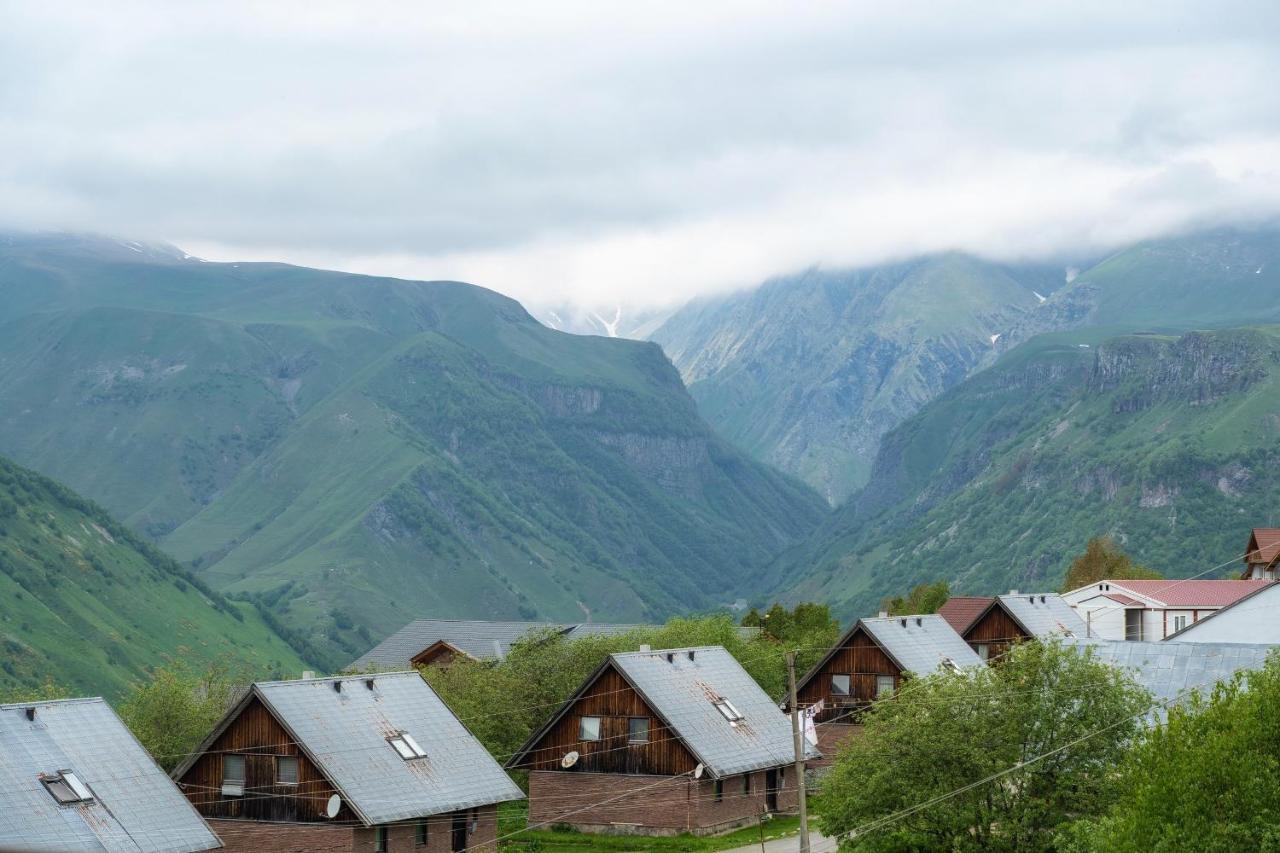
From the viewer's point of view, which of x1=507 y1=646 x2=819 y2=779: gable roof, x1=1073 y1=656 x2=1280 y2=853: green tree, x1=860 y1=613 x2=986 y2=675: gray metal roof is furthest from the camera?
x1=860 y1=613 x2=986 y2=675: gray metal roof

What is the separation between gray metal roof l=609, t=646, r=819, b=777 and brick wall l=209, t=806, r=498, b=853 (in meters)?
11.2

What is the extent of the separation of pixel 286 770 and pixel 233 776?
264cm

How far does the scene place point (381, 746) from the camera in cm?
6288

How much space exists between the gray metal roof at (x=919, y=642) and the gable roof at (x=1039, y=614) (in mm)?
10482

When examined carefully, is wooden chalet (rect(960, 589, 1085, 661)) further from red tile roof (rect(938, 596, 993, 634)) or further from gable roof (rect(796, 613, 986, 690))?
gable roof (rect(796, 613, 986, 690))

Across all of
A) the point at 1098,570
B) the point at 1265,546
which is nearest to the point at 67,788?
the point at 1265,546

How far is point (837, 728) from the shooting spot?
8706 cm

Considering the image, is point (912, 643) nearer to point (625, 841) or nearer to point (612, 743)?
point (612, 743)

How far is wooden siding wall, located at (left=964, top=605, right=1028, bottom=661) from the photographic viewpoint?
10344 cm

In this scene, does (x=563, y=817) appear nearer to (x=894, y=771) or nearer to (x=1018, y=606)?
(x=894, y=771)

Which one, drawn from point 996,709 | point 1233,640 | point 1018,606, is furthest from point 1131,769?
point 1018,606

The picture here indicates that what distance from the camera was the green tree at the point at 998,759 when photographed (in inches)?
2030

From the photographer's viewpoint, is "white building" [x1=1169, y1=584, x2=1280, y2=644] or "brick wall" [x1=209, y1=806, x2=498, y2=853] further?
"white building" [x1=1169, y1=584, x2=1280, y2=644]

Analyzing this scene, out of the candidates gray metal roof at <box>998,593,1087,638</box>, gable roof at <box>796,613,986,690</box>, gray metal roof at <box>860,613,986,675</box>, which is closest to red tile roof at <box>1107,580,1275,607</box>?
gray metal roof at <box>998,593,1087,638</box>
